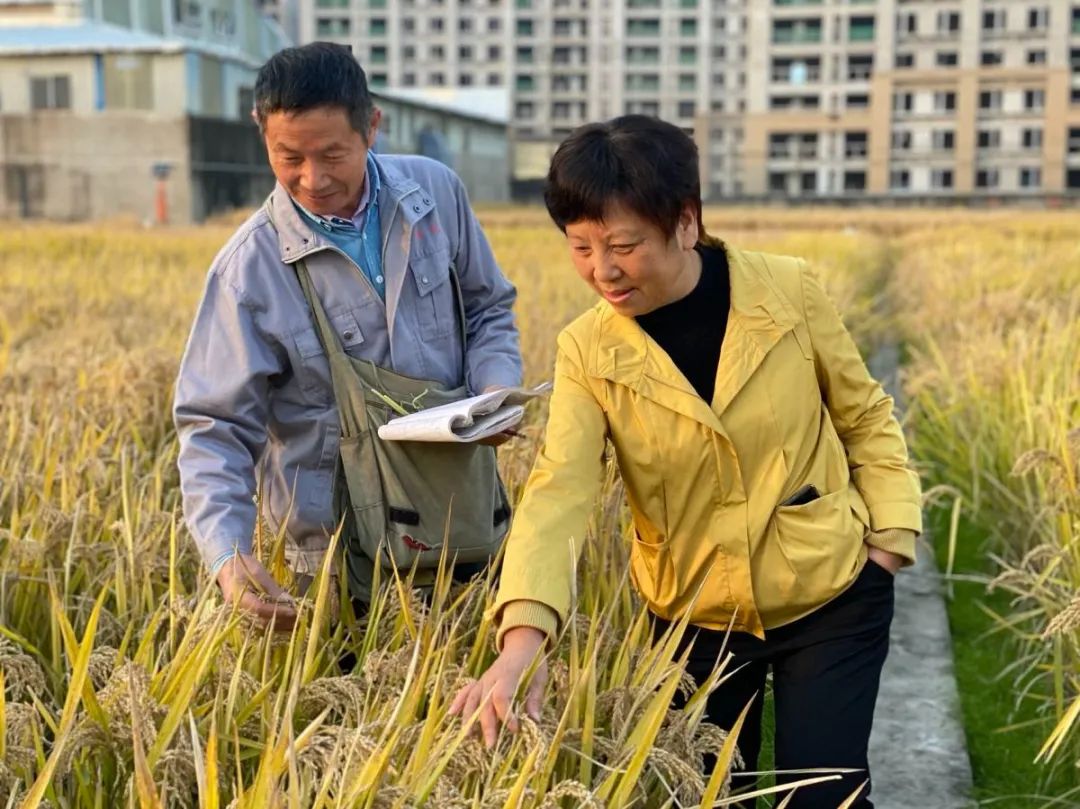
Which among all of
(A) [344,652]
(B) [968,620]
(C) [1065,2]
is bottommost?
(B) [968,620]

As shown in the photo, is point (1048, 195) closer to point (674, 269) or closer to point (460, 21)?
point (460, 21)

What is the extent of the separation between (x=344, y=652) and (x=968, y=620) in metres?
2.60

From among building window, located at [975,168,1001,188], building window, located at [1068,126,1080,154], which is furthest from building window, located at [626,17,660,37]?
building window, located at [1068,126,1080,154]

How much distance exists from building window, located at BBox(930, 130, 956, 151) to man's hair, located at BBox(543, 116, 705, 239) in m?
68.5

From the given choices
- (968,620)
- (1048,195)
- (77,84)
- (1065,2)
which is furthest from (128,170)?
(1065,2)

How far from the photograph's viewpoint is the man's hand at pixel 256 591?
6.82ft

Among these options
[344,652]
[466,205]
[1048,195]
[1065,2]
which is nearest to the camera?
[344,652]

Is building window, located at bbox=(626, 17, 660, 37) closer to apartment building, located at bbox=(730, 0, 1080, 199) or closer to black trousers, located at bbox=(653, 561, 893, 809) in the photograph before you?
apartment building, located at bbox=(730, 0, 1080, 199)

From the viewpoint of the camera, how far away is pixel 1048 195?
182ft

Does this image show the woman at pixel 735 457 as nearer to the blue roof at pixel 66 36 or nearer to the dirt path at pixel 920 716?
the dirt path at pixel 920 716

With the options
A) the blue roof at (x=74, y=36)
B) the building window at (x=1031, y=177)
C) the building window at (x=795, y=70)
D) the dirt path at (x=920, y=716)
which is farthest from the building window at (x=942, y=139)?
the dirt path at (x=920, y=716)

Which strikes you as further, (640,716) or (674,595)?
(674,595)

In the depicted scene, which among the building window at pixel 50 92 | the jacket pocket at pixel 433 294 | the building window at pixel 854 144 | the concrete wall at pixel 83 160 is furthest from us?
the building window at pixel 854 144

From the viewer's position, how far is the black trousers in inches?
79.8
